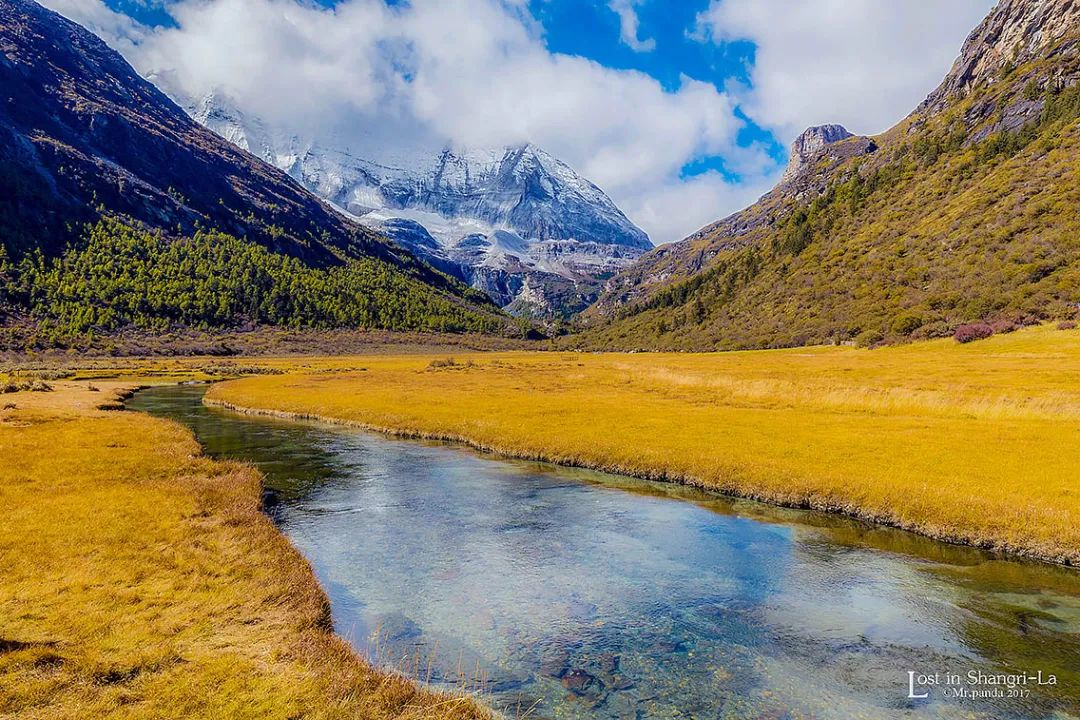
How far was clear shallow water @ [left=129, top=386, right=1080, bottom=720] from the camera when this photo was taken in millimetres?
15227

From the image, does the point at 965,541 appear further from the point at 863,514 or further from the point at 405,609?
the point at 405,609

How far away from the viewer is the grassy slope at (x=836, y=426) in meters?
27.7

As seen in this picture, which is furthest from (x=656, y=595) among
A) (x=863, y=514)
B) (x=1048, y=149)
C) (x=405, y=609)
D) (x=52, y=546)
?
(x=1048, y=149)

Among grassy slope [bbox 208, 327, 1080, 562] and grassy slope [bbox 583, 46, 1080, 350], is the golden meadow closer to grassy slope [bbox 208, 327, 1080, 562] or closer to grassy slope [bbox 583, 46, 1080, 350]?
grassy slope [bbox 208, 327, 1080, 562]

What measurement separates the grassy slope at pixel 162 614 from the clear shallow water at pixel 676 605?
2200mm

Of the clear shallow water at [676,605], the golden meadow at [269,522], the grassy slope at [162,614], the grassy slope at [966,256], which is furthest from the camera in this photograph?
the grassy slope at [966,256]

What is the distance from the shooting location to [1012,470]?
29984 mm

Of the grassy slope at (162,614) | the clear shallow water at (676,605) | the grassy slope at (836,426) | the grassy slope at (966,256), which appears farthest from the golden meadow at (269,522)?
the grassy slope at (966,256)

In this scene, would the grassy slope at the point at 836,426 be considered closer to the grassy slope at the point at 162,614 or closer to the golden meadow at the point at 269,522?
the golden meadow at the point at 269,522

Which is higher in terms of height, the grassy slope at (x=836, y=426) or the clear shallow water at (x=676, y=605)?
the grassy slope at (x=836, y=426)

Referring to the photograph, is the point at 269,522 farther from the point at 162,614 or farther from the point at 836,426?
the point at 836,426

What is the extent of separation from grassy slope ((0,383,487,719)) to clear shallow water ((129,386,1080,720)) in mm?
2200

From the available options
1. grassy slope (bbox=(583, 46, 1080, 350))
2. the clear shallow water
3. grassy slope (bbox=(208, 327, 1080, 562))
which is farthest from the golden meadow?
grassy slope (bbox=(583, 46, 1080, 350))

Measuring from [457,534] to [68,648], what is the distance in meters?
16.2
